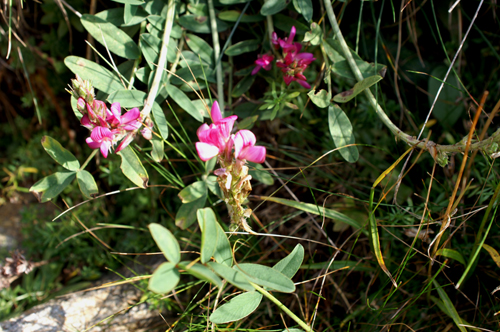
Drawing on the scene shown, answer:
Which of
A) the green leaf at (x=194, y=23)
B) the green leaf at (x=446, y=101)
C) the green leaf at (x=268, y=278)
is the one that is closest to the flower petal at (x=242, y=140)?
the green leaf at (x=268, y=278)

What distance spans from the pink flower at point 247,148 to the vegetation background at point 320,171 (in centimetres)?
39

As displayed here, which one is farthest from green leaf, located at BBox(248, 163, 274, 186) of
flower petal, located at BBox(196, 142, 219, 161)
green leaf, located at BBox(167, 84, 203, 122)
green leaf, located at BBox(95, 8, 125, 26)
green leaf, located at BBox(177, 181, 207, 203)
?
green leaf, located at BBox(95, 8, 125, 26)

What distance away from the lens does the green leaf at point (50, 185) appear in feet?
4.87

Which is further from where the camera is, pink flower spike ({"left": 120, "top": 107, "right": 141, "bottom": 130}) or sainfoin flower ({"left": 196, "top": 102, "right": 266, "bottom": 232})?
pink flower spike ({"left": 120, "top": 107, "right": 141, "bottom": 130})

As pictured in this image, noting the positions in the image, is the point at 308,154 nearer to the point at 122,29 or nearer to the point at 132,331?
the point at 122,29

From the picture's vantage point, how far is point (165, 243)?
0.92 metres

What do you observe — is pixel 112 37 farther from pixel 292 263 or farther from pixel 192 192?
pixel 292 263

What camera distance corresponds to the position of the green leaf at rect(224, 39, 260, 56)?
1.76m

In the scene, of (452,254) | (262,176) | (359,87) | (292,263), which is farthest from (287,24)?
(452,254)

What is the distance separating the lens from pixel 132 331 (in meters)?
1.80

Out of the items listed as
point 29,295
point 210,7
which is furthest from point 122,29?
point 29,295

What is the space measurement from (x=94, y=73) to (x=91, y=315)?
124cm

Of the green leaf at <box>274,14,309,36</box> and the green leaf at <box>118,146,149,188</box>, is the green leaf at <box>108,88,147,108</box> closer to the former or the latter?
the green leaf at <box>118,146,149,188</box>

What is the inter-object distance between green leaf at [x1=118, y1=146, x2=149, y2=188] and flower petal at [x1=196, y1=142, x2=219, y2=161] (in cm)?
45
